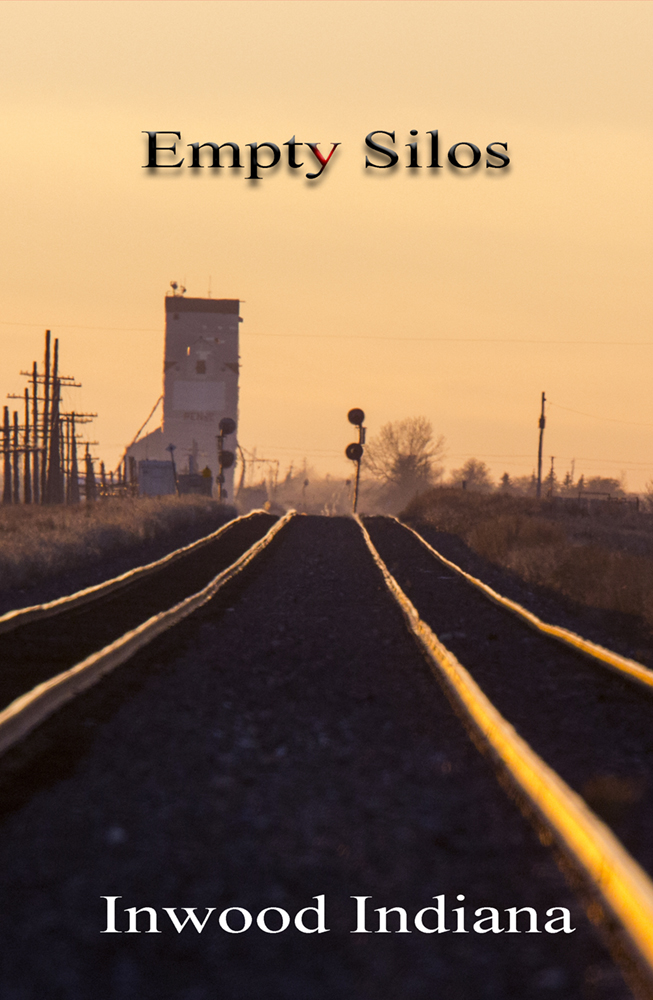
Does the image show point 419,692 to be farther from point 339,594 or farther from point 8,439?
point 8,439

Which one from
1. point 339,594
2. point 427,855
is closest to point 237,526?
point 339,594

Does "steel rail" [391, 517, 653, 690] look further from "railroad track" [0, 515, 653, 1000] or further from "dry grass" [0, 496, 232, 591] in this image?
"dry grass" [0, 496, 232, 591]

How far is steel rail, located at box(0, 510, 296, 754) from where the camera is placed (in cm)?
577

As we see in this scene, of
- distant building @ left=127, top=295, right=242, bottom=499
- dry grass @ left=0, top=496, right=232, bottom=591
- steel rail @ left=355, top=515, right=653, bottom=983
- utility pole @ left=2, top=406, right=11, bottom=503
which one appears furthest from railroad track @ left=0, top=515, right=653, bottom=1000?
distant building @ left=127, top=295, right=242, bottom=499

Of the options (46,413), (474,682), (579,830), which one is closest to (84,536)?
(474,682)

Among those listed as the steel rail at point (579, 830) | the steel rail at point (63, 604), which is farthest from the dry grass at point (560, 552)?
the steel rail at point (579, 830)

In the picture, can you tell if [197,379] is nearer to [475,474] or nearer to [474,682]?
[475,474]

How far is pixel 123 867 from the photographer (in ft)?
12.8

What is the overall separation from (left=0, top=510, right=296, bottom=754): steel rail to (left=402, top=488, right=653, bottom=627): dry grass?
6093 mm

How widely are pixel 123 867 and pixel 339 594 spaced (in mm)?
9980

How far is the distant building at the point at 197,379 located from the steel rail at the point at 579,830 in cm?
10718

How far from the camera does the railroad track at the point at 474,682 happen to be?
4.18 m

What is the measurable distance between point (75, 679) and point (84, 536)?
48.6 feet

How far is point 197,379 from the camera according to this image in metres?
119
